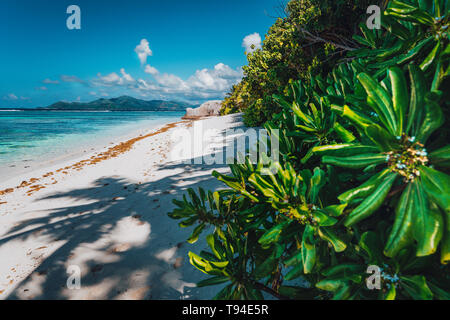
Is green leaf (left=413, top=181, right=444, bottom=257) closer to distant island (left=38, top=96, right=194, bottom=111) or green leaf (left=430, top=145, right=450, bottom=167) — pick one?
green leaf (left=430, top=145, right=450, bottom=167)

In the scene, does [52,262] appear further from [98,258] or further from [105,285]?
[105,285]

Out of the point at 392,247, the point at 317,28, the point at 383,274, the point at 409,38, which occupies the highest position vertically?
the point at 317,28

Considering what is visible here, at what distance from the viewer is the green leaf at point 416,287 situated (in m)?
0.65

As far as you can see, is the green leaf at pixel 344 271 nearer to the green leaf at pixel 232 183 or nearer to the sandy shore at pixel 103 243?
the green leaf at pixel 232 183

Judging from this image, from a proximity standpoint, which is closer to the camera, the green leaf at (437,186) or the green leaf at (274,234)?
the green leaf at (437,186)

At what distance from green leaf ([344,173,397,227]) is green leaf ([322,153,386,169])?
0.06 m

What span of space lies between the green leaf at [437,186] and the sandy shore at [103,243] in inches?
69.5

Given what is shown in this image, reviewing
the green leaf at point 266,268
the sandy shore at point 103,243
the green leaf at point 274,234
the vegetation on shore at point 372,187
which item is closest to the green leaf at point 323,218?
the vegetation on shore at point 372,187

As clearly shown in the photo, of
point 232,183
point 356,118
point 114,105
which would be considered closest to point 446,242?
point 356,118

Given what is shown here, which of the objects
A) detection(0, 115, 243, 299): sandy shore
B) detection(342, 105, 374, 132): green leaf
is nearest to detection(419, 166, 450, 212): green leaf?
detection(342, 105, 374, 132): green leaf

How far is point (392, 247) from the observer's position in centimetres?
64

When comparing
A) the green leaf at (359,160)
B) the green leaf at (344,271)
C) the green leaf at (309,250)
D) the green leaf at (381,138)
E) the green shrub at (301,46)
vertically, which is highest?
the green shrub at (301,46)
